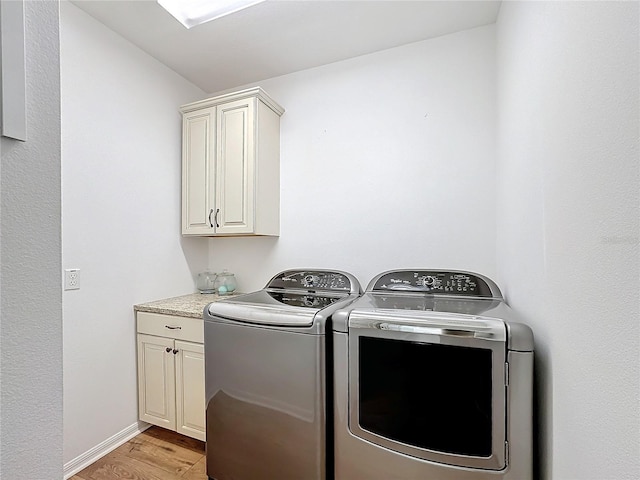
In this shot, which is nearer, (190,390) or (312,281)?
(190,390)

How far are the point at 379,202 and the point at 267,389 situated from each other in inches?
53.3

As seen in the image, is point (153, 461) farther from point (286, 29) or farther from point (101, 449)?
point (286, 29)

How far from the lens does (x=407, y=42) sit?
82.4 inches

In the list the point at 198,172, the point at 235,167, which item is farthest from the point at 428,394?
the point at 198,172

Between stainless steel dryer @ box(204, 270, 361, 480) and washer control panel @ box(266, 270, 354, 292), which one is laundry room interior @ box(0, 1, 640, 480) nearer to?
washer control panel @ box(266, 270, 354, 292)

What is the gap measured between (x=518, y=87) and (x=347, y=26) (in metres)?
1.10

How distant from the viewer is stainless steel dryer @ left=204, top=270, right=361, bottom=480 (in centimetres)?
138

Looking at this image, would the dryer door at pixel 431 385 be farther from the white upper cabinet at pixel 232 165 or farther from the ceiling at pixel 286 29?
the ceiling at pixel 286 29

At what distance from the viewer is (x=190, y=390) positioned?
1.94 metres

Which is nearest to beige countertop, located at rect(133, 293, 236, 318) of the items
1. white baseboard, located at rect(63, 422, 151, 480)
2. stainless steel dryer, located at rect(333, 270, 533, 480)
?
white baseboard, located at rect(63, 422, 151, 480)

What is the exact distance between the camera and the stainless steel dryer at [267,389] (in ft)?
4.51

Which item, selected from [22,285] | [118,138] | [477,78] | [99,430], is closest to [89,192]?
[118,138]

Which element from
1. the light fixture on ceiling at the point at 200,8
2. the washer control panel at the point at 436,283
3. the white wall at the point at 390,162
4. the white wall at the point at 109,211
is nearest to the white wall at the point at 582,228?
the washer control panel at the point at 436,283

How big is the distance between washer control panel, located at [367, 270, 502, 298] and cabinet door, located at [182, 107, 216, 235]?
4.31ft
